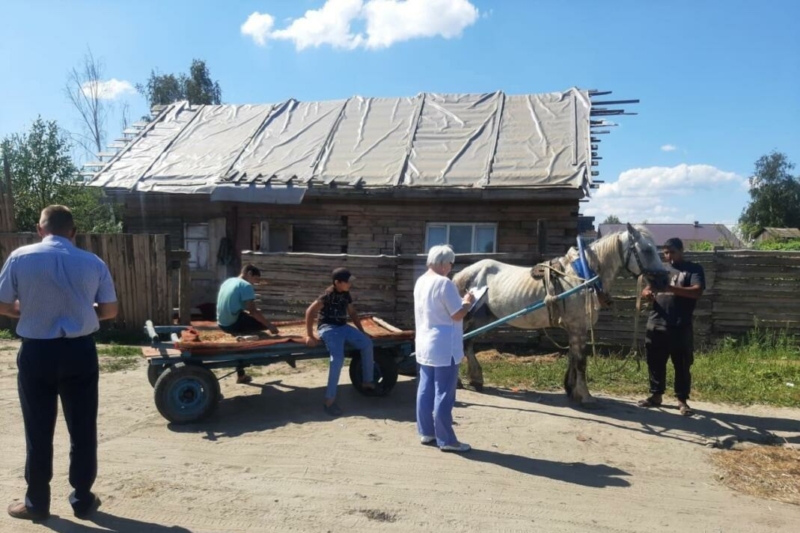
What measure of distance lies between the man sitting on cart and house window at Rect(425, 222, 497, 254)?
5787 millimetres

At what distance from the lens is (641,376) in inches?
342

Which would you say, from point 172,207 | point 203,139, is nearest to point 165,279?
point 172,207

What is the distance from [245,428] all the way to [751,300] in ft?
27.5

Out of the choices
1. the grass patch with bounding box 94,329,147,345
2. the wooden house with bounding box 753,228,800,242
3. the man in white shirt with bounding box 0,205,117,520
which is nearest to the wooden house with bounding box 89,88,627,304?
the grass patch with bounding box 94,329,147,345

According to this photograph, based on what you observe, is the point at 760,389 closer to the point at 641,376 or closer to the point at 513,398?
the point at 641,376

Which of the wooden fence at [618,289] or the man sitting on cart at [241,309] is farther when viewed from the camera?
the wooden fence at [618,289]

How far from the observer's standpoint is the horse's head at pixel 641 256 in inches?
273

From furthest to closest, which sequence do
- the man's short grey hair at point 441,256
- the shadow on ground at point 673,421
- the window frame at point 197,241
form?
the window frame at point 197,241, the shadow on ground at point 673,421, the man's short grey hair at point 441,256

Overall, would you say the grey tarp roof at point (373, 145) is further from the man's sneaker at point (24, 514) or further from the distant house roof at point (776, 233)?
the distant house roof at point (776, 233)

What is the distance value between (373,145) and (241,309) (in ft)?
26.6

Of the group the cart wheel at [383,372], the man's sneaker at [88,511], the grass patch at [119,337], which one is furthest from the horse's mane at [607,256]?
the grass patch at [119,337]

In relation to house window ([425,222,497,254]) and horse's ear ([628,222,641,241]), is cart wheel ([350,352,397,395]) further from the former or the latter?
house window ([425,222,497,254])

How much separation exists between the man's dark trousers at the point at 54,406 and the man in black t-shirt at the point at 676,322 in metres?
5.87

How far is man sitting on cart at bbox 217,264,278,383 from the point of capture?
7.32 m
